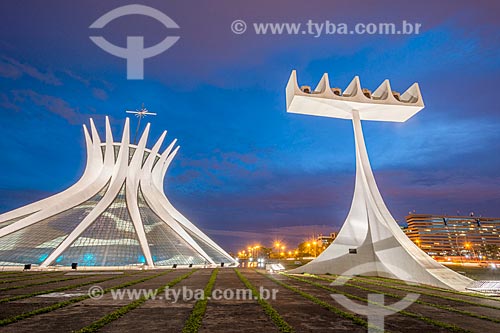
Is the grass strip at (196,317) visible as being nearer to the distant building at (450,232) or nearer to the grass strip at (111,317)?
the grass strip at (111,317)

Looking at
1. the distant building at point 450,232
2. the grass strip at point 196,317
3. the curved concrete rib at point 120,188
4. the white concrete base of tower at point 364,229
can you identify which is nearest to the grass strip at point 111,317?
the grass strip at point 196,317

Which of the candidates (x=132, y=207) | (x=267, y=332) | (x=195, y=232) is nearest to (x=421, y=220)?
(x=195, y=232)

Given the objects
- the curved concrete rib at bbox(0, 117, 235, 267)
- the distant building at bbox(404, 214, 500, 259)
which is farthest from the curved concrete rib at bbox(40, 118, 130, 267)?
the distant building at bbox(404, 214, 500, 259)

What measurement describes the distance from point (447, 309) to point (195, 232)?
88.7ft

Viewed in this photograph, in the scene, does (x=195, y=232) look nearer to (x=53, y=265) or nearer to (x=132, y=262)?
(x=132, y=262)

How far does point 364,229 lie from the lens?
14617 millimetres

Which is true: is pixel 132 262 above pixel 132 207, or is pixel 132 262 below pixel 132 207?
below

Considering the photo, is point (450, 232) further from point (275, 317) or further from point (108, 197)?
point (275, 317)

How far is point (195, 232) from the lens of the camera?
30.9 metres

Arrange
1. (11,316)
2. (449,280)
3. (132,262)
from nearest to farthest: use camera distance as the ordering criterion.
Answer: (11,316)
(449,280)
(132,262)

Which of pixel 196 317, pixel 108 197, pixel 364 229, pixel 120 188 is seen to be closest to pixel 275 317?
pixel 196 317

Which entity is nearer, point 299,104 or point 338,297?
point 338,297

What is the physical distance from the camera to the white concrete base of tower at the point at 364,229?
12.6 metres

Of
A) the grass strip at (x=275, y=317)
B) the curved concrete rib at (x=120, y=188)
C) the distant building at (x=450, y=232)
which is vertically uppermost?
the curved concrete rib at (x=120, y=188)
